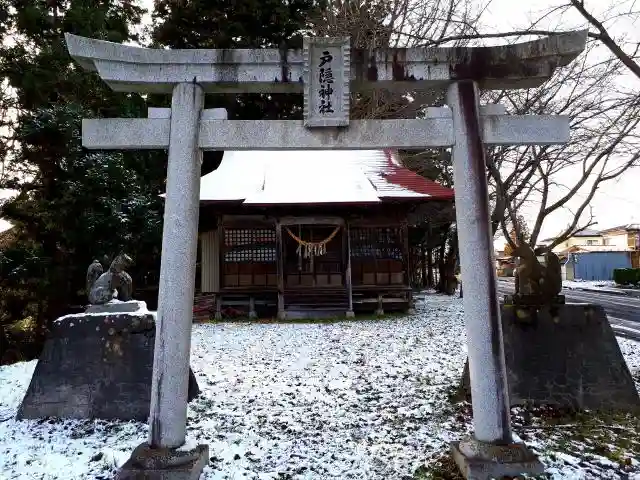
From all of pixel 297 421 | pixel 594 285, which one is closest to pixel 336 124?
pixel 297 421

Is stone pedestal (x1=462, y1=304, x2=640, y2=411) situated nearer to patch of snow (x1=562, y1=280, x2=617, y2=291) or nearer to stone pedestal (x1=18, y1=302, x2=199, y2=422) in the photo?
stone pedestal (x1=18, y1=302, x2=199, y2=422)

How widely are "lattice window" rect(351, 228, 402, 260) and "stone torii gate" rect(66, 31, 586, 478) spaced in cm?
949

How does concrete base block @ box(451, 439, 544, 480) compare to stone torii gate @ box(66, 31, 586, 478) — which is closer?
concrete base block @ box(451, 439, 544, 480)

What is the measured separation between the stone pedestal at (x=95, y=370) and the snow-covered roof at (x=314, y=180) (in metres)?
6.79

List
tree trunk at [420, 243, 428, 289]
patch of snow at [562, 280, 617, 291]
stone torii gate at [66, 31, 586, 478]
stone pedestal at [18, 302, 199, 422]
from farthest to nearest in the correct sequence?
tree trunk at [420, 243, 428, 289]
patch of snow at [562, 280, 617, 291]
stone pedestal at [18, 302, 199, 422]
stone torii gate at [66, 31, 586, 478]

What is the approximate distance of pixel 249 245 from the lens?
13.5m

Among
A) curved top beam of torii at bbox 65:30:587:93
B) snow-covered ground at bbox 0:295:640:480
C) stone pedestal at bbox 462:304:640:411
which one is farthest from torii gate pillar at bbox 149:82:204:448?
stone pedestal at bbox 462:304:640:411

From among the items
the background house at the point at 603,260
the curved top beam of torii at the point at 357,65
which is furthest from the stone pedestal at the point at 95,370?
the background house at the point at 603,260

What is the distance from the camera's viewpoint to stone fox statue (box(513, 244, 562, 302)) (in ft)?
18.2

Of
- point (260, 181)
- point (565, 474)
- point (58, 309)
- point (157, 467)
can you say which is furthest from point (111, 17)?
point (565, 474)

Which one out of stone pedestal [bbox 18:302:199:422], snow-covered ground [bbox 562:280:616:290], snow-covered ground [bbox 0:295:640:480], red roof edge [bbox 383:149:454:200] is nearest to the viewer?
snow-covered ground [bbox 0:295:640:480]

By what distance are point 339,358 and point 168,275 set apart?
4712 mm

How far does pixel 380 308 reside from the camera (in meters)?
13.4

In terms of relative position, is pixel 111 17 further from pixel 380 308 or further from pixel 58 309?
pixel 380 308
